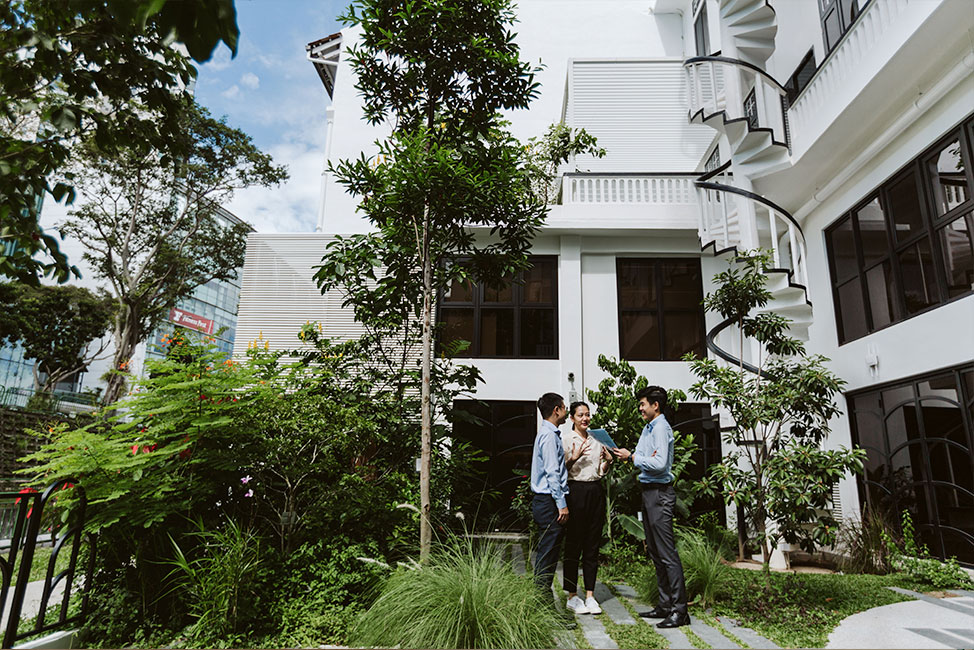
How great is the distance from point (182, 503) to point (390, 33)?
4057 millimetres

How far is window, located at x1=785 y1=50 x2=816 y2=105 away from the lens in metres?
8.78

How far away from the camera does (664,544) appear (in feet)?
13.5

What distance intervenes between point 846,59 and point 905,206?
1.90 m

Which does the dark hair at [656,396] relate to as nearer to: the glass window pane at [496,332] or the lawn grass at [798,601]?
the lawn grass at [798,601]

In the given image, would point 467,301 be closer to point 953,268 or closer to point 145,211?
point 953,268

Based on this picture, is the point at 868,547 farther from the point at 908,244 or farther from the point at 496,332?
the point at 496,332

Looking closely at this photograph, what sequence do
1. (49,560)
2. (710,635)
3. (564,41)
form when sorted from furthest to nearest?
(564,41) → (710,635) → (49,560)

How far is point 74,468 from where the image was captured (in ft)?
12.3

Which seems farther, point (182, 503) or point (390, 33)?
point (390, 33)

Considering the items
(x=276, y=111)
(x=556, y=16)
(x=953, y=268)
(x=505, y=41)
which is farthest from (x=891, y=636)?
(x=556, y=16)

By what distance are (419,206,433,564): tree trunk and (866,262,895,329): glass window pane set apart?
5874 millimetres

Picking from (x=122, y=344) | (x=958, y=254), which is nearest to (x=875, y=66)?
(x=958, y=254)

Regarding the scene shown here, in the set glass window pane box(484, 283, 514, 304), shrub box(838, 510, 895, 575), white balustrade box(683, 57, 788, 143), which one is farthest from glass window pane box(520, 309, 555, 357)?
shrub box(838, 510, 895, 575)

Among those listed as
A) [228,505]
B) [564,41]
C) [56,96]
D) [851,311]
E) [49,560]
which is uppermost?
[564,41]
